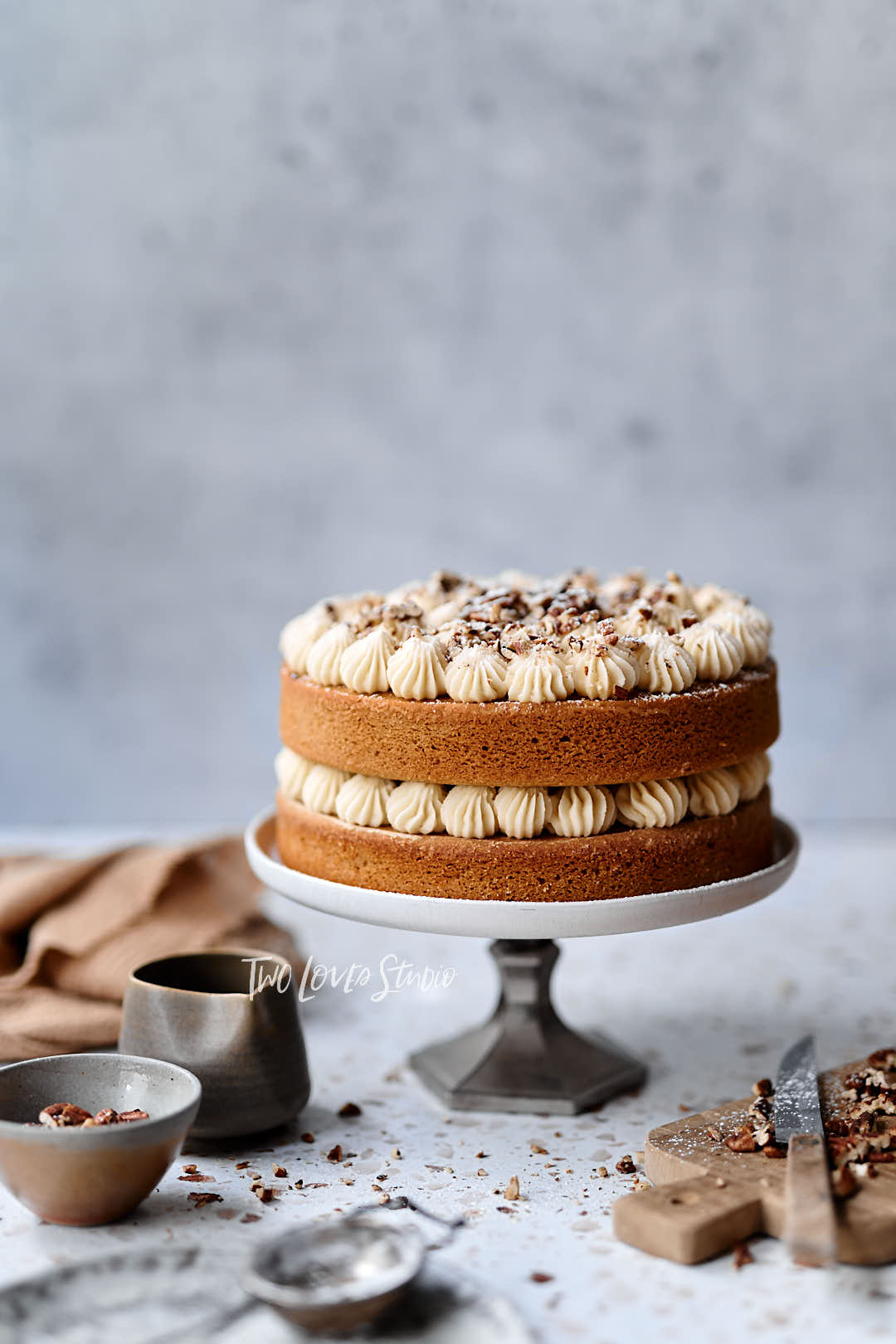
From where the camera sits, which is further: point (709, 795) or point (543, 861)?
point (709, 795)

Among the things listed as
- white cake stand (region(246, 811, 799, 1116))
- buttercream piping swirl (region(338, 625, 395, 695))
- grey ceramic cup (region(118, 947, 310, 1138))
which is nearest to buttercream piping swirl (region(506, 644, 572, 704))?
buttercream piping swirl (region(338, 625, 395, 695))

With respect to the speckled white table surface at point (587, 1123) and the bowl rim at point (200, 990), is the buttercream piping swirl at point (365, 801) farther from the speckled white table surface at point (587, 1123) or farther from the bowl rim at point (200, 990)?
the speckled white table surface at point (587, 1123)

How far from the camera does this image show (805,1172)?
196 centimetres

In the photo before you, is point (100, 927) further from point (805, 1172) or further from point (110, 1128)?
point (805, 1172)

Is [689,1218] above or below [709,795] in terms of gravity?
below

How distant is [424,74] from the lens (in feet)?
14.7

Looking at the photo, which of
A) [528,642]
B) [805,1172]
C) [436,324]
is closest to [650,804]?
[528,642]

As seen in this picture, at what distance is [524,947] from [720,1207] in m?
0.84

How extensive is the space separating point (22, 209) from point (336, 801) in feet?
9.71

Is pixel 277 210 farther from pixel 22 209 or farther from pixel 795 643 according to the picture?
pixel 795 643

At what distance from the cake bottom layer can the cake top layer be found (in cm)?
24

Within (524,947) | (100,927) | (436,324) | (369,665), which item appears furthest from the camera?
(436,324)

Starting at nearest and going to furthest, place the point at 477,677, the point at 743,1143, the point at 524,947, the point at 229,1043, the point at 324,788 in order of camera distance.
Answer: the point at 743,1143 < the point at 229,1043 < the point at 477,677 < the point at 324,788 < the point at 524,947

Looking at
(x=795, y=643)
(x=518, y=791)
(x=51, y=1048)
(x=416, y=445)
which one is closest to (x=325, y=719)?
(x=518, y=791)
